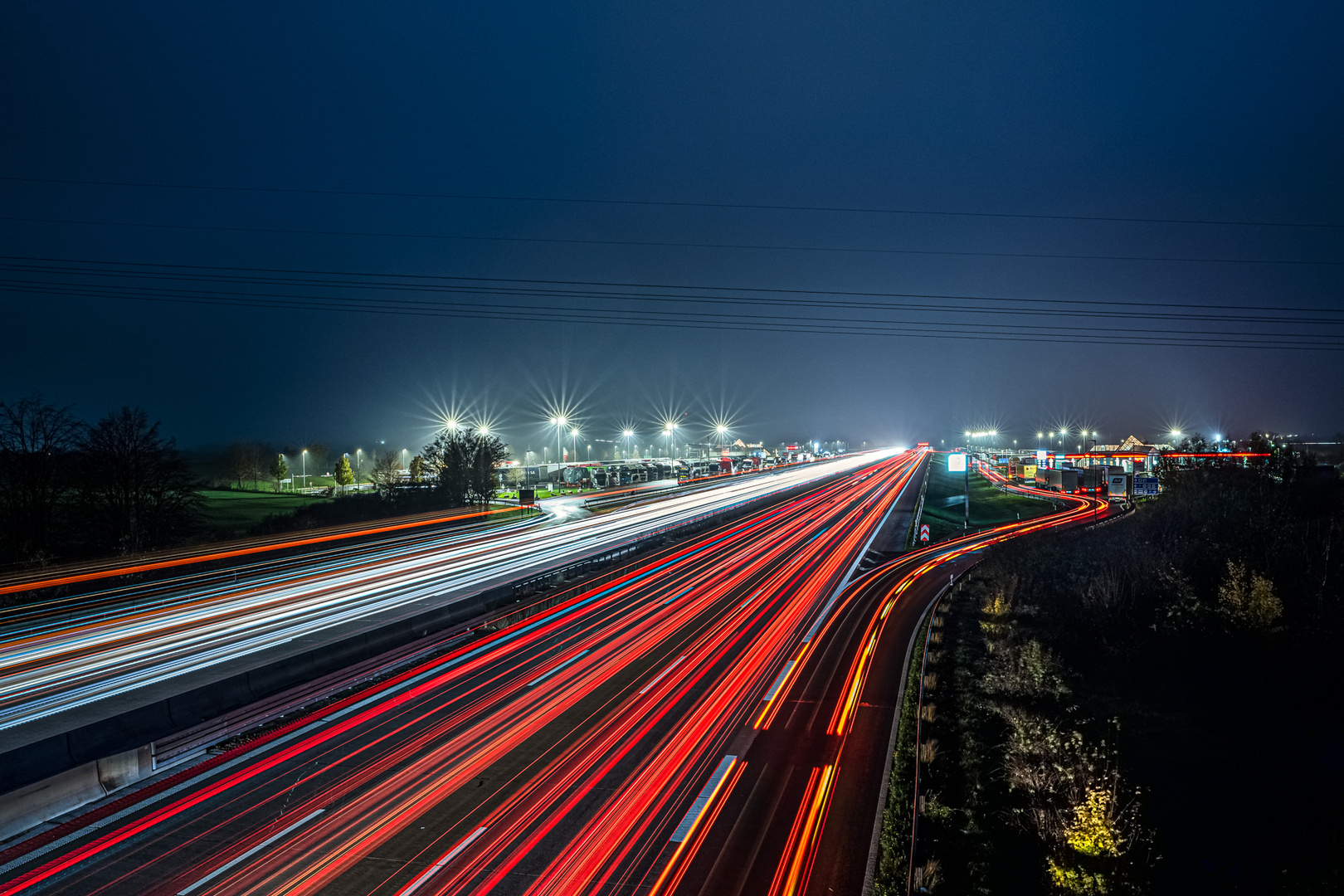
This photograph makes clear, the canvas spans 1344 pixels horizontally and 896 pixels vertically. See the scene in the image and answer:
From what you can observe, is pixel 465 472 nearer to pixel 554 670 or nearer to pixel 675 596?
pixel 675 596

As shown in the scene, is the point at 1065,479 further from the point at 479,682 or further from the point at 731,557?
the point at 479,682

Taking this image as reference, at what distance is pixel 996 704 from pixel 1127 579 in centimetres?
1032

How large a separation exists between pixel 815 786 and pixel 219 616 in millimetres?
16676

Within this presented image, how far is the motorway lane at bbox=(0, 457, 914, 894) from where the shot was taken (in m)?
7.89

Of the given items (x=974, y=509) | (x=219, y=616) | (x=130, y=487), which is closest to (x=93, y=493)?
(x=130, y=487)

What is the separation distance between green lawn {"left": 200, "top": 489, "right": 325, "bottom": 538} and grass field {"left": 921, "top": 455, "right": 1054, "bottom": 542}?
46.8m

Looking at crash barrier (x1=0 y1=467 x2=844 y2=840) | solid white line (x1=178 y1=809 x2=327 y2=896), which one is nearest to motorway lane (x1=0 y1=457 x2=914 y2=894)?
solid white line (x1=178 y1=809 x2=327 y2=896)

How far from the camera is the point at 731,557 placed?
31.9m

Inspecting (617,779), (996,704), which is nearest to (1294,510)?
(996,704)

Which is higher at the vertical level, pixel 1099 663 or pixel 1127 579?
pixel 1127 579

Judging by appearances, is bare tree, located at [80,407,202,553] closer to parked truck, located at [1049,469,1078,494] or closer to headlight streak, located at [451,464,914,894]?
headlight streak, located at [451,464,914,894]

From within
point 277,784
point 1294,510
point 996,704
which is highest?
point 1294,510

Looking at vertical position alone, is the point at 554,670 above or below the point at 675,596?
above

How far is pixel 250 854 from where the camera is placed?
8.08 metres
